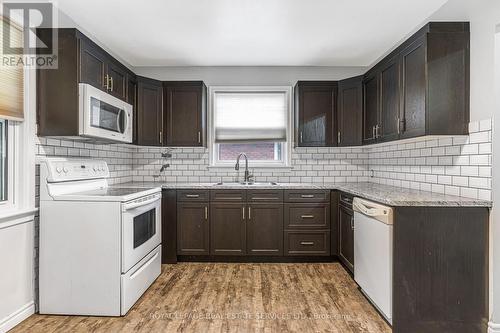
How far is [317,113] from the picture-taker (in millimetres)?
3766

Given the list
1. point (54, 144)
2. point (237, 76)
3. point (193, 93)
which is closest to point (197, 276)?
point (54, 144)

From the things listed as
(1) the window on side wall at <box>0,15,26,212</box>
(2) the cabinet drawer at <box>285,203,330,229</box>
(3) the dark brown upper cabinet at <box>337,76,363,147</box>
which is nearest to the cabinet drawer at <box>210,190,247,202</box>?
(2) the cabinet drawer at <box>285,203,330,229</box>

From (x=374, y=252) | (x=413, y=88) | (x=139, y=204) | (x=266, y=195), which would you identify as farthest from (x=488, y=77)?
(x=139, y=204)

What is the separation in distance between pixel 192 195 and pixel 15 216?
66.1 inches

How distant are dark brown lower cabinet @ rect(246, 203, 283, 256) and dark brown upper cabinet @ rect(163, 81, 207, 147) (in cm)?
114

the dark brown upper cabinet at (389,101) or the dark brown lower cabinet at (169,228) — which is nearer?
the dark brown upper cabinet at (389,101)

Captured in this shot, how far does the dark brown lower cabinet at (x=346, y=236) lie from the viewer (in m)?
3.00

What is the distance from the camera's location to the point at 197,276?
3127 mm

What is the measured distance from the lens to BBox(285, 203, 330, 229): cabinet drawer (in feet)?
11.4

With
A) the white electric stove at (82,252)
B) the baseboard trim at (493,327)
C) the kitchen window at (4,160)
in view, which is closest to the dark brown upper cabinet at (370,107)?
the baseboard trim at (493,327)

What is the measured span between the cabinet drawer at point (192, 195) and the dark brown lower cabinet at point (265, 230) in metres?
0.56

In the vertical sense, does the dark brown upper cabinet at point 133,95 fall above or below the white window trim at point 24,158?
above

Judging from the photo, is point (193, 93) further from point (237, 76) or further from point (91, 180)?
point (91, 180)

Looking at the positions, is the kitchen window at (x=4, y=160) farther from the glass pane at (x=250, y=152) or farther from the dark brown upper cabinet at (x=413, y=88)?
the dark brown upper cabinet at (x=413, y=88)
